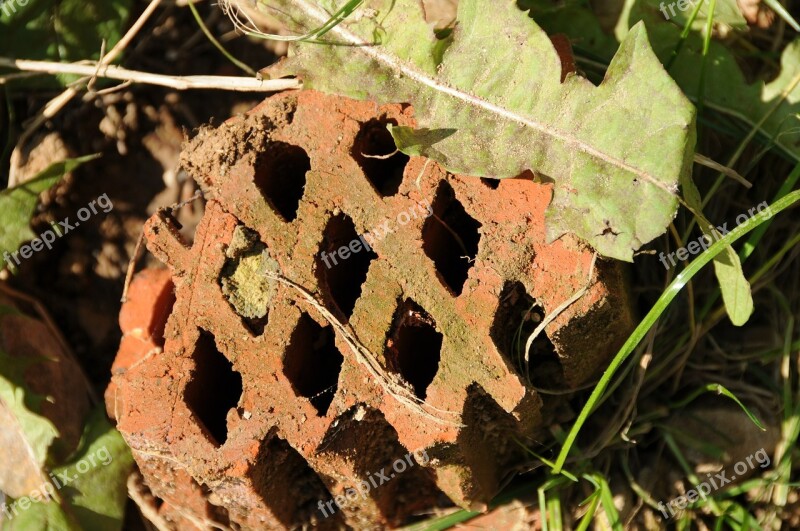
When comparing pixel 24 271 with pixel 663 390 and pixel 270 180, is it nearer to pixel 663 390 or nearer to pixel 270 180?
pixel 270 180

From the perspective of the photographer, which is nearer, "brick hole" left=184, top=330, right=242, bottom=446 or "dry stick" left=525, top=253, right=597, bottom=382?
"dry stick" left=525, top=253, right=597, bottom=382

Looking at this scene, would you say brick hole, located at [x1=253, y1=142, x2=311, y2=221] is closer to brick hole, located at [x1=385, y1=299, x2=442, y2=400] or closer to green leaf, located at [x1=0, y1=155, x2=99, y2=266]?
brick hole, located at [x1=385, y1=299, x2=442, y2=400]

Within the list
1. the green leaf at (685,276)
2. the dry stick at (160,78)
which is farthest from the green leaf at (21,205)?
the green leaf at (685,276)

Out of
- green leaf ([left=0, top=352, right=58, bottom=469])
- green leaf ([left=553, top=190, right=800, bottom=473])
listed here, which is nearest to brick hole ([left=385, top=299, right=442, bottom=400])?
green leaf ([left=553, top=190, right=800, bottom=473])

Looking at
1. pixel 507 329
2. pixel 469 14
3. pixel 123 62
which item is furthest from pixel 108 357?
pixel 469 14

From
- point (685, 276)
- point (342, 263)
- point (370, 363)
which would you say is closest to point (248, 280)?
point (342, 263)

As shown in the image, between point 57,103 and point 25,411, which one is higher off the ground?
point 57,103

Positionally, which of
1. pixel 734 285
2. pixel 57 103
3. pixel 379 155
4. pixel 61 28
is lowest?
pixel 734 285

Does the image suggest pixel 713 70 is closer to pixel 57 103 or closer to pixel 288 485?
pixel 288 485
